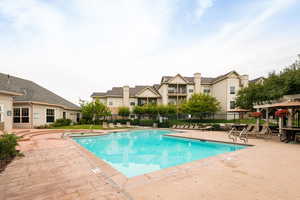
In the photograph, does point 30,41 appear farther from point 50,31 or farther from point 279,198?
point 279,198

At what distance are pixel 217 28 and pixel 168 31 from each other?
4925 mm

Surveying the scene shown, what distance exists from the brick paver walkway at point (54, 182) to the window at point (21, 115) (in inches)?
577

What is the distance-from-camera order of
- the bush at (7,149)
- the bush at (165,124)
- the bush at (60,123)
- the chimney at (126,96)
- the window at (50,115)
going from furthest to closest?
the chimney at (126,96) < the bush at (165,124) < the bush at (60,123) < the window at (50,115) < the bush at (7,149)

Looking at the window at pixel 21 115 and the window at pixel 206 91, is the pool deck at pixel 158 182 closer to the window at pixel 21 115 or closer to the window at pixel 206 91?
the window at pixel 21 115

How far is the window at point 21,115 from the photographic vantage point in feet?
53.3

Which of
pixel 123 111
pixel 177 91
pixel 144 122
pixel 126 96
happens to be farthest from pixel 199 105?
pixel 126 96

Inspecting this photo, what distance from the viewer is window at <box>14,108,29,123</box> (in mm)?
16234

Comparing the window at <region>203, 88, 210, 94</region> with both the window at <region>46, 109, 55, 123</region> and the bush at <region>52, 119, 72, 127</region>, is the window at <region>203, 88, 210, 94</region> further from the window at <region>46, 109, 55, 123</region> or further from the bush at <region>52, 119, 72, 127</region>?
the window at <region>46, 109, 55, 123</region>

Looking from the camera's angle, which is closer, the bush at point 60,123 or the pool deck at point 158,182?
the pool deck at point 158,182

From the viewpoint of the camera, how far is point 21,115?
1627 centimetres

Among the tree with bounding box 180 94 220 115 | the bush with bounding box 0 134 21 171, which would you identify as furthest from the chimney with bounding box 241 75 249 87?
the bush with bounding box 0 134 21 171

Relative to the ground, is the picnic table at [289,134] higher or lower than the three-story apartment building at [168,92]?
lower

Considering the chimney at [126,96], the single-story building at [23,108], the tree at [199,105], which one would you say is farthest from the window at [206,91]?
the single-story building at [23,108]

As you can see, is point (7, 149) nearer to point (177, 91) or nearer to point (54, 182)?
point (54, 182)
